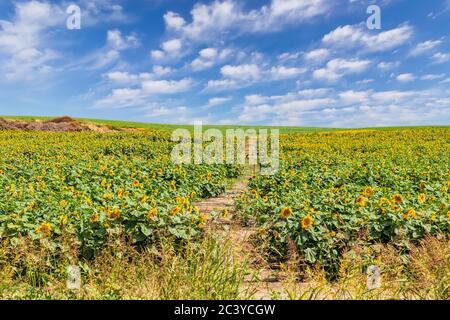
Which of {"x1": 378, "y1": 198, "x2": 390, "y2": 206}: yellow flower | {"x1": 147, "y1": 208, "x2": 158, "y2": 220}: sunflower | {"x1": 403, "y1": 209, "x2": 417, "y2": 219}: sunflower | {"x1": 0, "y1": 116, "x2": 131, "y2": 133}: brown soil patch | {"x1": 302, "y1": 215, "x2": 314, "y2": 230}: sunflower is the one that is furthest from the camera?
{"x1": 0, "y1": 116, "x2": 131, "y2": 133}: brown soil patch

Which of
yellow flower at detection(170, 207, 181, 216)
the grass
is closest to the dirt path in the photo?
the grass

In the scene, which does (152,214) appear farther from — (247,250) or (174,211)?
(247,250)

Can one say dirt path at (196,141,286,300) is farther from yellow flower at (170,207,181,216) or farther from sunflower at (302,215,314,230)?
sunflower at (302,215,314,230)

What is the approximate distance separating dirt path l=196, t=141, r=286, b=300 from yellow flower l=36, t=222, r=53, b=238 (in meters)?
2.32

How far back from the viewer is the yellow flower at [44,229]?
5.47 m

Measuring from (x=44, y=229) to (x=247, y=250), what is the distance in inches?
120

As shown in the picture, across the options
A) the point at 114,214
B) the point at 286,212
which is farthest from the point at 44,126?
the point at 286,212

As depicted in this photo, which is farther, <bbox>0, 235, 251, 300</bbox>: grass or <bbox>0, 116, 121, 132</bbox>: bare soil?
<bbox>0, 116, 121, 132</bbox>: bare soil

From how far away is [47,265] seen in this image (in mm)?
5125

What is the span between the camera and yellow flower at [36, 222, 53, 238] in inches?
215

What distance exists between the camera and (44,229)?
5504 mm
